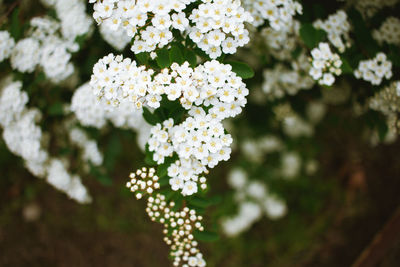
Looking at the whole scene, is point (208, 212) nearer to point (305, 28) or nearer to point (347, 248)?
point (347, 248)

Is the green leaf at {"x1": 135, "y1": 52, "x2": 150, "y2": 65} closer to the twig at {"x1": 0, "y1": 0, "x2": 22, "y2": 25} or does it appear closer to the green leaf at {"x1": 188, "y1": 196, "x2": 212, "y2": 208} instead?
the green leaf at {"x1": 188, "y1": 196, "x2": 212, "y2": 208}

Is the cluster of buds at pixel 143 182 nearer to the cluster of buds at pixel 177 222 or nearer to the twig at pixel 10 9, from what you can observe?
the cluster of buds at pixel 177 222

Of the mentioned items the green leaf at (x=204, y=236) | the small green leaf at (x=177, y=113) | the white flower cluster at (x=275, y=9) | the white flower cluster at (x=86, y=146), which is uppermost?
the white flower cluster at (x=275, y=9)

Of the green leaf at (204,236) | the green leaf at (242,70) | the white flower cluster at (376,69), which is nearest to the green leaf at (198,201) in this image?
the green leaf at (204,236)

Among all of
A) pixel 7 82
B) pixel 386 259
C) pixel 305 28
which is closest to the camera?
pixel 305 28

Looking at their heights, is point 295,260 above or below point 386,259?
below

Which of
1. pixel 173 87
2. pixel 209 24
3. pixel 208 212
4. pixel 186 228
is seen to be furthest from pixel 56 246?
pixel 209 24

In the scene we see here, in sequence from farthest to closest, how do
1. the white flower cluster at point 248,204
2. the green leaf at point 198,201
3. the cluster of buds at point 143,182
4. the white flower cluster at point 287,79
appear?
1. the white flower cluster at point 248,204
2. the white flower cluster at point 287,79
3. the green leaf at point 198,201
4. the cluster of buds at point 143,182

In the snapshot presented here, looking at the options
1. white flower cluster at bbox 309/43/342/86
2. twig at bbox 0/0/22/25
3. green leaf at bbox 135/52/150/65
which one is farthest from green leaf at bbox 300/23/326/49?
twig at bbox 0/0/22/25
